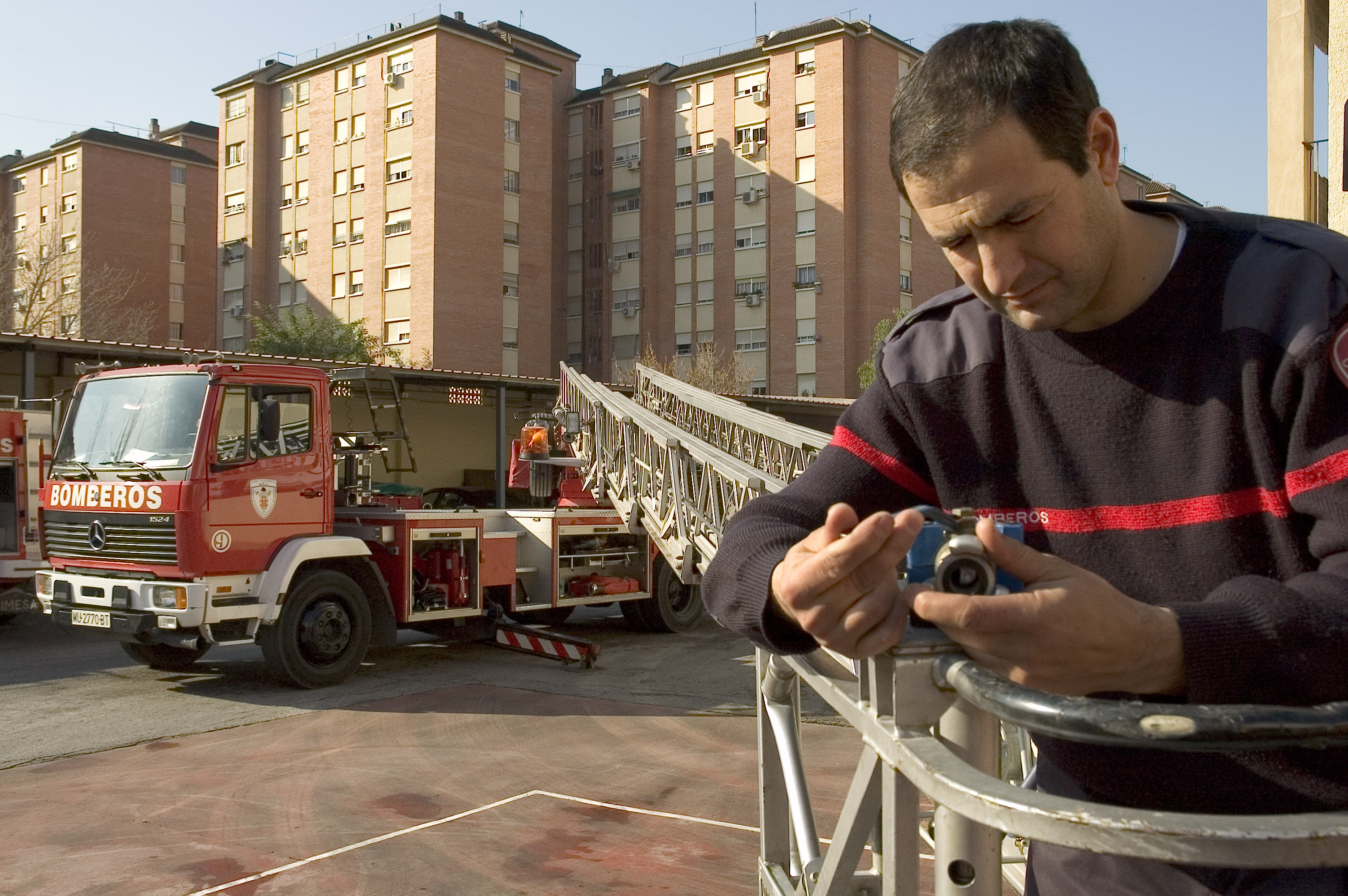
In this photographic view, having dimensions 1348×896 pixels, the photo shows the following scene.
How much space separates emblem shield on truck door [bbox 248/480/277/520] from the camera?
9.06 meters

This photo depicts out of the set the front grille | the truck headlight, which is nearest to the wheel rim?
the truck headlight

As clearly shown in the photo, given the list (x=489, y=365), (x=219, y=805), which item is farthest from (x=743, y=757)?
(x=489, y=365)

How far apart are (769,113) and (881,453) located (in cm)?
4710

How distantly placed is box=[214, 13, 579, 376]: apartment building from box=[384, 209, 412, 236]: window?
6 centimetres

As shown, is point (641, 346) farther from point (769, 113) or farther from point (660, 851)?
point (660, 851)

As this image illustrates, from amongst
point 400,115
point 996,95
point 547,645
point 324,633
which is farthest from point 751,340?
point 996,95

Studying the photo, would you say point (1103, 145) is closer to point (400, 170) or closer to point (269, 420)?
point (269, 420)

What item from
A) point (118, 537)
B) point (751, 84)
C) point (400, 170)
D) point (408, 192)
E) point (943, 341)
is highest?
point (751, 84)

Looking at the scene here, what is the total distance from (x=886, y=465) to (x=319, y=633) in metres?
8.55

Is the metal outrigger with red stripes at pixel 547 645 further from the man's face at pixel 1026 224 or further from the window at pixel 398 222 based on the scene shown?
the window at pixel 398 222

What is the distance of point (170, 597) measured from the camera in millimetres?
8633

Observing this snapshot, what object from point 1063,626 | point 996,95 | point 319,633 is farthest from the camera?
point 319,633

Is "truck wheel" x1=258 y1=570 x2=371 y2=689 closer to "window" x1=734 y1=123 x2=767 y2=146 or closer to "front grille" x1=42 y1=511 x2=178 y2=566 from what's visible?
"front grille" x1=42 y1=511 x2=178 y2=566

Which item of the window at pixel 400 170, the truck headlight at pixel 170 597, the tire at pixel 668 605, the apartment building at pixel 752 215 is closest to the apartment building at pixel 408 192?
the window at pixel 400 170
